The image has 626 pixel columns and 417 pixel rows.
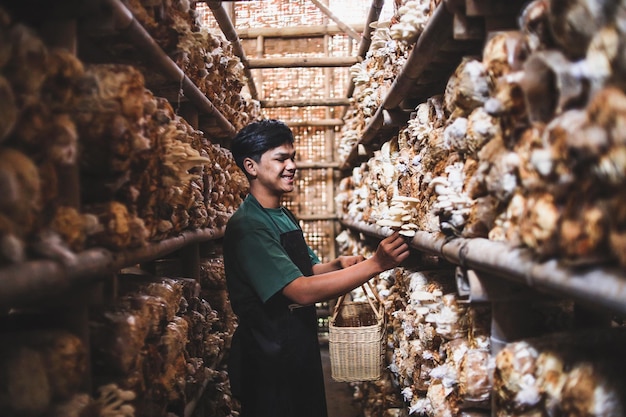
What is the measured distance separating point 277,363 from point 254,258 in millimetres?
563

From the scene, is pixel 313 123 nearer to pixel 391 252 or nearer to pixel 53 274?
pixel 391 252

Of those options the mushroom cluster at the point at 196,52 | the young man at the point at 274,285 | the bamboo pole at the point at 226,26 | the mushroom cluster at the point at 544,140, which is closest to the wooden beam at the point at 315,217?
the bamboo pole at the point at 226,26

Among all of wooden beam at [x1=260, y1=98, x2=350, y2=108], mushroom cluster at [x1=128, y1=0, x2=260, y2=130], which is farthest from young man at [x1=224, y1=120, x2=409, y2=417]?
wooden beam at [x1=260, y1=98, x2=350, y2=108]

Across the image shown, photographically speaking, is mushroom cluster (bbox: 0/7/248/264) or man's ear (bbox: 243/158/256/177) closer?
mushroom cluster (bbox: 0/7/248/264)

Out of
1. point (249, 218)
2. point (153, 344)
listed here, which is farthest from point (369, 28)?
point (153, 344)

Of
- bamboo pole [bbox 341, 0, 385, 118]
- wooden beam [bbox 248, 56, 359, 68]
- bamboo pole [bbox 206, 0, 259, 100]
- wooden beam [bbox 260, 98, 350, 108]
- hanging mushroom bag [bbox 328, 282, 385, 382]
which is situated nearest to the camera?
hanging mushroom bag [bbox 328, 282, 385, 382]

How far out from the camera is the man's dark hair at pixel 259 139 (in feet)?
10.4

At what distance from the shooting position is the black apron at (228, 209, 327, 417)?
289 centimetres

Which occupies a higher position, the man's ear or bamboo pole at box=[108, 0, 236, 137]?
bamboo pole at box=[108, 0, 236, 137]

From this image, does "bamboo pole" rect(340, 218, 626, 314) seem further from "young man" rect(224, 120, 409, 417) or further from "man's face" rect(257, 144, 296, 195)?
"man's face" rect(257, 144, 296, 195)

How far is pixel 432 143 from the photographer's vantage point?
262 centimetres

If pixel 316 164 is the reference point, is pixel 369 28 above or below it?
above

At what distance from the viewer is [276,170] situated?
10.3ft

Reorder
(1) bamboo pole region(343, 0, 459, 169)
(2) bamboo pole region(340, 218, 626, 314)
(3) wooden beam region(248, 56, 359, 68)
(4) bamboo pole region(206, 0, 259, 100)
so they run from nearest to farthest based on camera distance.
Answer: (2) bamboo pole region(340, 218, 626, 314)
(1) bamboo pole region(343, 0, 459, 169)
(4) bamboo pole region(206, 0, 259, 100)
(3) wooden beam region(248, 56, 359, 68)
